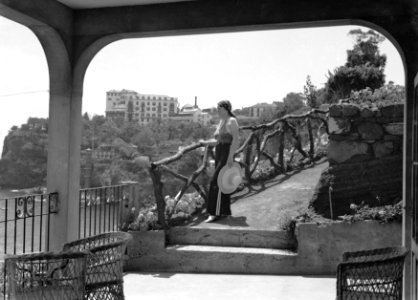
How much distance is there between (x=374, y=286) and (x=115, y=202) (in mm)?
4287

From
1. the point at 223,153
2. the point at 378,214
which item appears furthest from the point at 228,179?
the point at 378,214

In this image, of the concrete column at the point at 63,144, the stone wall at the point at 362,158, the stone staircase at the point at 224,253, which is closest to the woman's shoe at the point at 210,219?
the stone staircase at the point at 224,253

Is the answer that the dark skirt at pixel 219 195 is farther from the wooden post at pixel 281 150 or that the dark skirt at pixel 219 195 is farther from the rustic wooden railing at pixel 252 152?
the wooden post at pixel 281 150

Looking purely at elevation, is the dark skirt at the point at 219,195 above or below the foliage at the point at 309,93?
below

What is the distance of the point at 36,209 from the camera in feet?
15.8

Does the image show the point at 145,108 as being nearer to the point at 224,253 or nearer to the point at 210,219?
the point at 210,219

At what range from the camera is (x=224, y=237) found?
642 centimetres

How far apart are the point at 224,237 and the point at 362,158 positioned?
2212mm

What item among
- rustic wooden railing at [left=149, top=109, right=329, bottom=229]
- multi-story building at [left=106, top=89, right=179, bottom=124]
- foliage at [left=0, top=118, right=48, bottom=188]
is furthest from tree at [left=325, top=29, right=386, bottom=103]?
multi-story building at [left=106, top=89, right=179, bottom=124]

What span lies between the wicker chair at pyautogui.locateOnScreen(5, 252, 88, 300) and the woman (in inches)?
163

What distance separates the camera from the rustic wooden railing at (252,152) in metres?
6.34

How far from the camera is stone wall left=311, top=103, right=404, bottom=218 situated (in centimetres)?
645

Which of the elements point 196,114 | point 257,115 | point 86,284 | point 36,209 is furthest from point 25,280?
point 196,114

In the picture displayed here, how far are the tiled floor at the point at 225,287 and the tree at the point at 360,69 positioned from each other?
369 inches
